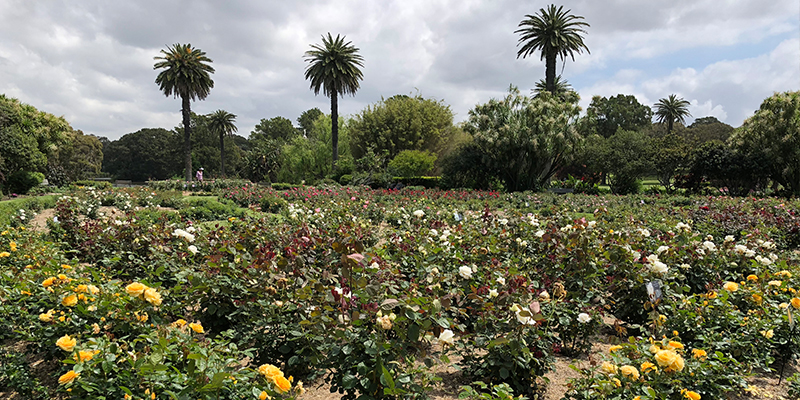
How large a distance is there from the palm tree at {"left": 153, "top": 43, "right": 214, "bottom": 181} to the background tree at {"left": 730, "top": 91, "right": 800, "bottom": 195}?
31715mm

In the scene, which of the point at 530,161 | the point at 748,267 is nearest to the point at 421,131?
the point at 530,161

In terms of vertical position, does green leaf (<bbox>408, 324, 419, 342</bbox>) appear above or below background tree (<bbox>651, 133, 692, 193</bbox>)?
below

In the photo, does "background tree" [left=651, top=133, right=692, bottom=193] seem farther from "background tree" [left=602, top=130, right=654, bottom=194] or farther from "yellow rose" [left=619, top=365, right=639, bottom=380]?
"yellow rose" [left=619, top=365, right=639, bottom=380]

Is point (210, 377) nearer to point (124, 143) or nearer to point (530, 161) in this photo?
point (530, 161)

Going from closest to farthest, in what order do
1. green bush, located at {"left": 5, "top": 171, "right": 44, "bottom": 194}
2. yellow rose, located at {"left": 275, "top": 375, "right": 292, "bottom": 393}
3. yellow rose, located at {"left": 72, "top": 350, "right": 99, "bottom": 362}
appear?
1. yellow rose, located at {"left": 275, "top": 375, "right": 292, "bottom": 393}
2. yellow rose, located at {"left": 72, "top": 350, "right": 99, "bottom": 362}
3. green bush, located at {"left": 5, "top": 171, "right": 44, "bottom": 194}

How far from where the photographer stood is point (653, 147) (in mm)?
23500

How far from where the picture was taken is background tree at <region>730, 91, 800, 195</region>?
18125 millimetres

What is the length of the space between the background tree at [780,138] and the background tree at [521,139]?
304 inches

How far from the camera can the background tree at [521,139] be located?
832 inches

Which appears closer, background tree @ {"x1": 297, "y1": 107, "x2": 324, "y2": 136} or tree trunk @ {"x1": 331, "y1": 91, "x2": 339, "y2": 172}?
tree trunk @ {"x1": 331, "y1": 91, "x2": 339, "y2": 172}

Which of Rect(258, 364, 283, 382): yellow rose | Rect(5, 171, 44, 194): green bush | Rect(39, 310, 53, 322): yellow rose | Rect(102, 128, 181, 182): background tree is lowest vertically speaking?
Rect(258, 364, 283, 382): yellow rose

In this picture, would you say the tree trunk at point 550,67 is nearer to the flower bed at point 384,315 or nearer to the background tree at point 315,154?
the background tree at point 315,154

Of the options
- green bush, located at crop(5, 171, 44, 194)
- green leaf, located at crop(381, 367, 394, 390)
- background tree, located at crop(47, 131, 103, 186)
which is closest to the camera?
green leaf, located at crop(381, 367, 394, 390)

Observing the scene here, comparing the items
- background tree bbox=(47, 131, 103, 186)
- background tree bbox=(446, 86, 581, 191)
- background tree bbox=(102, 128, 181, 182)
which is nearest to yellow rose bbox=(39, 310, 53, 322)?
background tree bbox=(446, 86, 581, 191)
